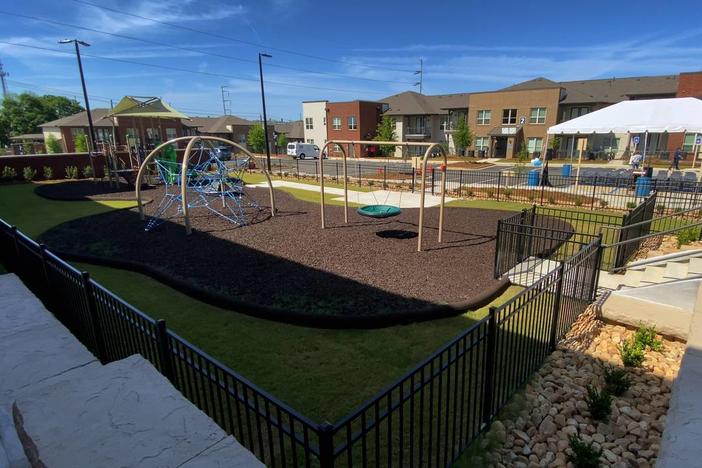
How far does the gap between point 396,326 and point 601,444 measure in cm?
321

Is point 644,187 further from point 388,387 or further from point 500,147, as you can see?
point 500,147

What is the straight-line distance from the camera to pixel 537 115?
46.2m

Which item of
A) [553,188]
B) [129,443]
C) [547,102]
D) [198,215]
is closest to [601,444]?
[129,443]

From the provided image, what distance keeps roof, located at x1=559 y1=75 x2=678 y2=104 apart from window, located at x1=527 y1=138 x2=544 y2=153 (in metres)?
4.96

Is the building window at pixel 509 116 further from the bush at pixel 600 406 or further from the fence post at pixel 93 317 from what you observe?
the fence post at pixel 93 317

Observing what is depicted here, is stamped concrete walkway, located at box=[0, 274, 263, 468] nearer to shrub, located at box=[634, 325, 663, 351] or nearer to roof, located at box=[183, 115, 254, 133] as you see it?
shrub, located at box=[634, 325, 663, 351]

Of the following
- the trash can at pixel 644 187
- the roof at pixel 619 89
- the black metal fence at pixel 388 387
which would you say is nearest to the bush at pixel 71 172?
the black metal fence at pixel 388 387

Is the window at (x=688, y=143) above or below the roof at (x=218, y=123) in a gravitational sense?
below

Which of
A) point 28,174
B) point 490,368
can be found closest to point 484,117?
point 28,174

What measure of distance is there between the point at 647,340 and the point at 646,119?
15.7 meters

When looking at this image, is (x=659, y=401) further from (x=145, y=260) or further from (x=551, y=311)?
(x=145, y=260)

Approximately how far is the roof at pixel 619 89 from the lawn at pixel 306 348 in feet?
157

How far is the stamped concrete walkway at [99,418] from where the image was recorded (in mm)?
2736

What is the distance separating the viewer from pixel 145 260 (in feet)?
32.0
